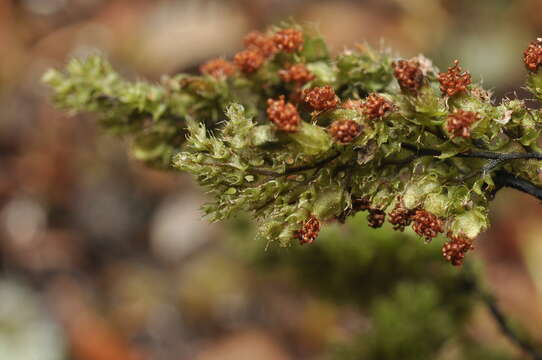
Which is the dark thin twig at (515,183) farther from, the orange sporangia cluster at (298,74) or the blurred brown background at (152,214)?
the blurred brown background at (152,214)

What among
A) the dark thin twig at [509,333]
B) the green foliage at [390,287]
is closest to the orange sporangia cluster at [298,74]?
the dark thin twig at [509,333]

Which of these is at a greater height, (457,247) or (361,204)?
(361,204)

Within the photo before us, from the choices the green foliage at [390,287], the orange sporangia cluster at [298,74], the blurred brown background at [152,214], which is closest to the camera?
the orange sporangia cluster at [298,74]

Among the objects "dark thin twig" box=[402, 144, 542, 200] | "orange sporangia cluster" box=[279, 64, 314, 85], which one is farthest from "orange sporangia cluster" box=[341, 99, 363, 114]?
"orange sporangia cluster" box=[279, 64, 314, 85]

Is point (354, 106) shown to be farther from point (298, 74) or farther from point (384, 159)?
point (298, 74)

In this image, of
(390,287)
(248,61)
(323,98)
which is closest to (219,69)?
(248,61)

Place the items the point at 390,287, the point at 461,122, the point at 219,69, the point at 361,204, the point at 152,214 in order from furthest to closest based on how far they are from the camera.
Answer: the point at 152,214
the point at 390,287
the point at 219,69
the point at 361,204
the point at 461,122

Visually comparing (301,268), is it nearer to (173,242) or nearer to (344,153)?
(344,153)

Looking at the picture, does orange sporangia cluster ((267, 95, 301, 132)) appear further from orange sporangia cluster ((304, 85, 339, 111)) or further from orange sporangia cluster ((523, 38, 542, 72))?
orange sporangia cluster ((523, 38, 542, 72))
